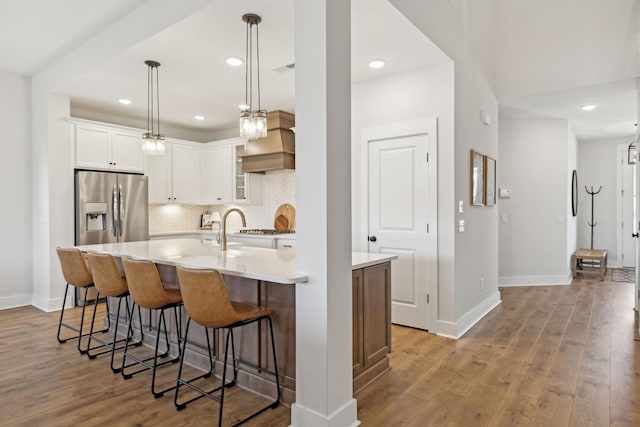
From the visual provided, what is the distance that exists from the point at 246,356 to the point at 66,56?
12.9 feet

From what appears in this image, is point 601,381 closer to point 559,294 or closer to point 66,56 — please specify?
point 559,294

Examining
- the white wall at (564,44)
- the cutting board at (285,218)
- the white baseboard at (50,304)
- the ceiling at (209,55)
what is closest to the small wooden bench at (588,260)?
the ceiling at (209,55)

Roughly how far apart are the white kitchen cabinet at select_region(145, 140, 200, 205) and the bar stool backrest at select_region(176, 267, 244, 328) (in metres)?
4.19

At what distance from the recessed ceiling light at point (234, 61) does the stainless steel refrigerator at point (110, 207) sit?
2536 mm

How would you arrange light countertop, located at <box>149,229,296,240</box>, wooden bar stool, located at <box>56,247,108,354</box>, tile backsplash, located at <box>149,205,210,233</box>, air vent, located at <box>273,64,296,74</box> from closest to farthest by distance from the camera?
wooden bar stool, located at <box>56,247,108,354</box>
air vent, located at <box>273,64,296,74</box>
light countertop, located at <box>149,229,296,240</box>
tile backsplash, located at <box>149,205,210,233</box>

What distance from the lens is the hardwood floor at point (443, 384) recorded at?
2277mm

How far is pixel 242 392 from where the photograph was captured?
2.59m

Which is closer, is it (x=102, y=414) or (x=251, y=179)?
(x=102, y=414)

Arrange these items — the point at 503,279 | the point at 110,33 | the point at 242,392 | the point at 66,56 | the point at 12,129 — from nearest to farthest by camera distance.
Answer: the point at 242,392 < the point at 110,33 < the point at 66,56 < the point at 12,129 < the point at 503,279

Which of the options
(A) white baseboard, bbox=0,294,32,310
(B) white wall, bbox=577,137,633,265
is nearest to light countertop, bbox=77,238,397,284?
(A) white baseboard, bbox=0,294,32,310

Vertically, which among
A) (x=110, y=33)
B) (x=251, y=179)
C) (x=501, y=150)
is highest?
(x=110, y=33)

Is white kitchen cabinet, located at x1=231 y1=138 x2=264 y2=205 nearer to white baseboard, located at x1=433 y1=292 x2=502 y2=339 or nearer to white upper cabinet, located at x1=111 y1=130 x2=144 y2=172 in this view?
white upper cabinet, located at x1=111 y1=130 x2=144 y2=172

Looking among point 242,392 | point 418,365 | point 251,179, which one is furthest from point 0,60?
point 418,365

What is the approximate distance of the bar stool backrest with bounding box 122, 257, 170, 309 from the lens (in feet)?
8.50
